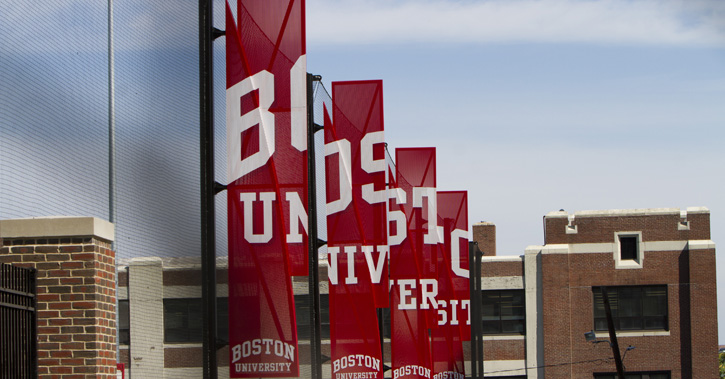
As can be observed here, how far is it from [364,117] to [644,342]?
37.4 metres

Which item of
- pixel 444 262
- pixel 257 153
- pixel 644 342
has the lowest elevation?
pixel 644 342

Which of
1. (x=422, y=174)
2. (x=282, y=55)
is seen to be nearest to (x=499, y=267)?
(x=422, y=174)

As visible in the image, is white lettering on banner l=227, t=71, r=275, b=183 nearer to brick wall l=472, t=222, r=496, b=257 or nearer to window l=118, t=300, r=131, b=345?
window l=118, t=300, r=131, b=345

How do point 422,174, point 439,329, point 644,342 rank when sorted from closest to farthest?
point 422,174
point 439,329
point 644,342

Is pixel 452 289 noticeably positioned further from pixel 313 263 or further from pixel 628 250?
pixel 628 250

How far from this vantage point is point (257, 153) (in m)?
10.7

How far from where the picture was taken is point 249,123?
1060cm

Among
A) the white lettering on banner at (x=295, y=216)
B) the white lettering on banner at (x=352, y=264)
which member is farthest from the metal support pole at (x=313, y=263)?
the white lettering on banner at (x=295, y=216)

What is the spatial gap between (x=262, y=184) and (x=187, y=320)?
162 centimetres

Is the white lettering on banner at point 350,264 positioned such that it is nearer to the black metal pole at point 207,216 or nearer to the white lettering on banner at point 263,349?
the white lettering on banner at point 263,349

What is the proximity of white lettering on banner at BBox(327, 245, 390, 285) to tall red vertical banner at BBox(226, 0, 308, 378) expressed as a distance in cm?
689

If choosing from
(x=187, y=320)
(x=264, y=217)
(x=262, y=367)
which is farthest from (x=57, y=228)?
(x=262, y=367)

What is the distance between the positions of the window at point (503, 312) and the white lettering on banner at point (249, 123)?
144ft

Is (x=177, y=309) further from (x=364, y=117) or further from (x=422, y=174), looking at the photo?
(x=422, y=174)
